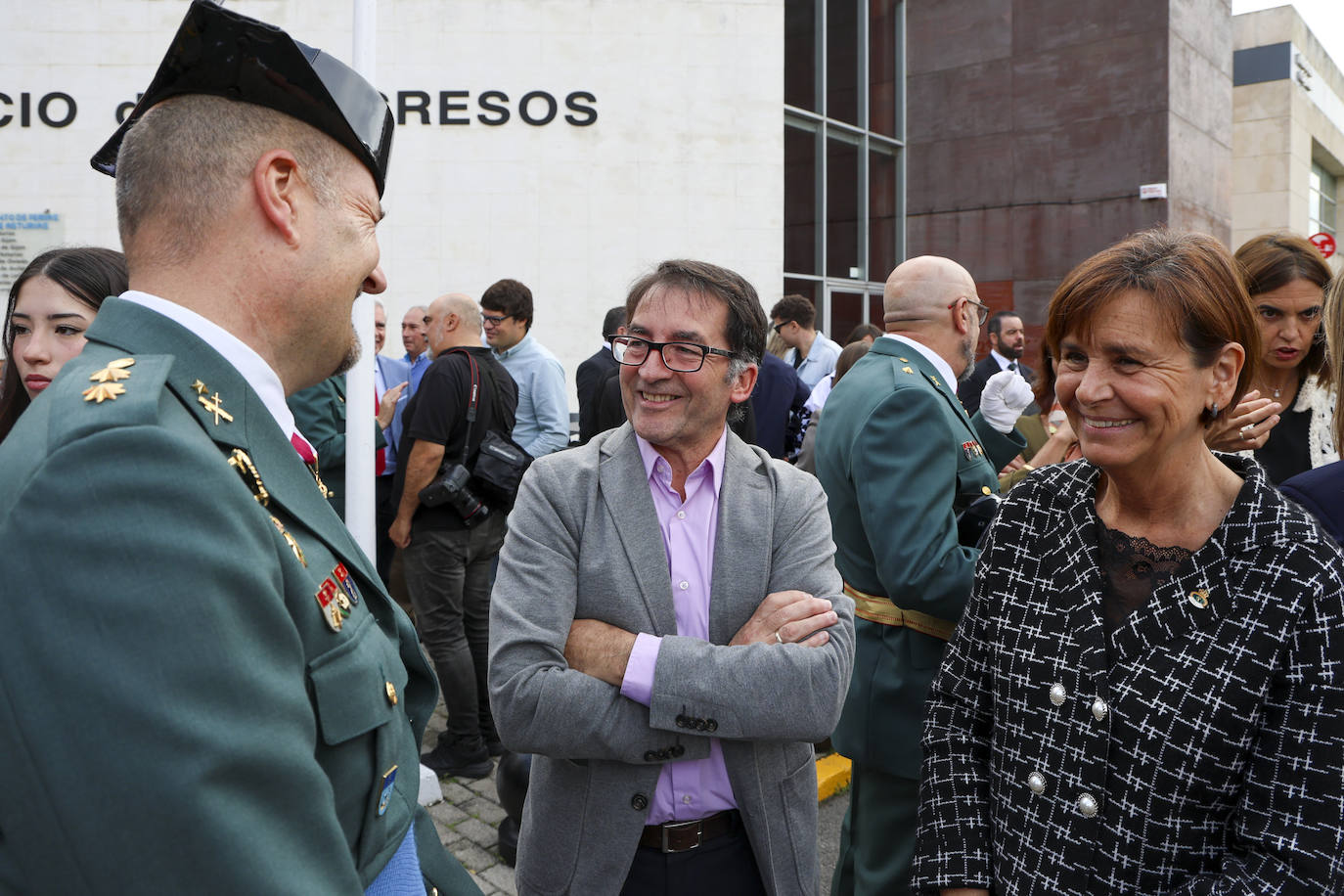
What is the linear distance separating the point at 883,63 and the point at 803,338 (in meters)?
9.64

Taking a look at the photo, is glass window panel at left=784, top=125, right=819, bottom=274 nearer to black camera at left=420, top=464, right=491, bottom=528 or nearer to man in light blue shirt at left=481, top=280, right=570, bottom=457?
man in light blue shirt at left=481, top=280, right=570, bottom=457

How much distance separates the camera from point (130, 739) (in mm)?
872

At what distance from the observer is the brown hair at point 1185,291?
1842 mm

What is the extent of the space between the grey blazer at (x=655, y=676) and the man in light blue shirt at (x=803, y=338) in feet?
21.1

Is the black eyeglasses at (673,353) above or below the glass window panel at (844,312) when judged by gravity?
below

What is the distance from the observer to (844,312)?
15047mm

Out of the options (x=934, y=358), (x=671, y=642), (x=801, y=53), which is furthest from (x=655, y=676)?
(x=801, y=53)

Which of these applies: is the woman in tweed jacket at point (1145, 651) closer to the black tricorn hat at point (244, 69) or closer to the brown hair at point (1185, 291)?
the brown hair at point (1185, 291)

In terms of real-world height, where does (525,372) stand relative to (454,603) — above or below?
above

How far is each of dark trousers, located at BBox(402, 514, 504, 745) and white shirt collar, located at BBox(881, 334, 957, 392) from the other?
267 centimetres

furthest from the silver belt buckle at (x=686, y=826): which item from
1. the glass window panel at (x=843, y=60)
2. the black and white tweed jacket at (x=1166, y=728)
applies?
the glass window panel at (x=843, y=60)

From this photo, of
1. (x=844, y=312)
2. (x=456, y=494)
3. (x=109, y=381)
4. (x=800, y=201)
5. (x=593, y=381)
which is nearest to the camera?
(x=109, y=381)

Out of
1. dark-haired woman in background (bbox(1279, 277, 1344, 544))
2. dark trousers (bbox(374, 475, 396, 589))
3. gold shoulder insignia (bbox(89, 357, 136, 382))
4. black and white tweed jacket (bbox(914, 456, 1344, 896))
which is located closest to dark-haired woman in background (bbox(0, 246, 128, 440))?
gold shoulder insignia (bbox(89, 357, 136, 382))

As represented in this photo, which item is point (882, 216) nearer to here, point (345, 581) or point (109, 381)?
point (345, 581)
